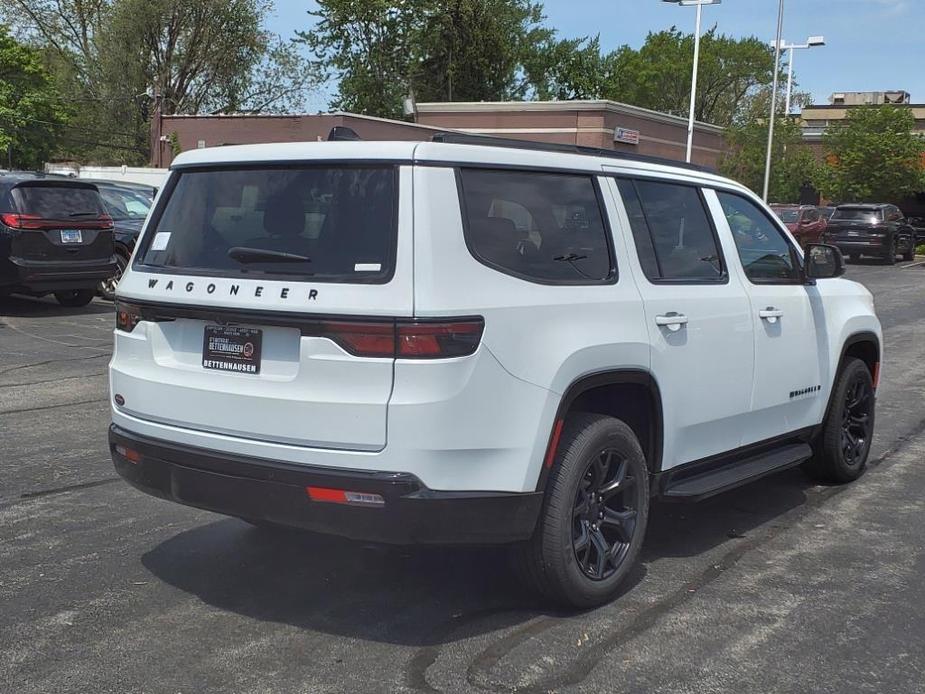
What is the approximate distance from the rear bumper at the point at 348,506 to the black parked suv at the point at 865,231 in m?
27.5

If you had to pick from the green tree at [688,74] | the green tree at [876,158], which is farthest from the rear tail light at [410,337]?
the green tree at [688,74]

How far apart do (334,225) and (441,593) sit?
1677 mm

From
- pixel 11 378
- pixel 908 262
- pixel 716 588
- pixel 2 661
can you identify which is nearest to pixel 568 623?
pixel 716 588

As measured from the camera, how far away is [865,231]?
29.5 m

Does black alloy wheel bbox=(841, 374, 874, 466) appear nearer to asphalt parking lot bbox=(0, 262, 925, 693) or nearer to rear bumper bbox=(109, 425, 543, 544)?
asphalt parking lot bbox=(0, 262, 925, 693)

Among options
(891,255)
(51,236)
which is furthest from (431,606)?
(891,255)

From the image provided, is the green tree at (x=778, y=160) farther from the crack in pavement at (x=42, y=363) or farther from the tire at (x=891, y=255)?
the crack in pavement at (x=42, y=363)

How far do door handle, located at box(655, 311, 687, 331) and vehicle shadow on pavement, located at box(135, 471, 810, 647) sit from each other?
115 centimetres

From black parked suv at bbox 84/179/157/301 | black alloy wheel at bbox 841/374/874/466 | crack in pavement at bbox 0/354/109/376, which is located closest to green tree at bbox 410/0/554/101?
black parked suv at bbox 84/179/157/301

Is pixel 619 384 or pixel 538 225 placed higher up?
pixel 538 225

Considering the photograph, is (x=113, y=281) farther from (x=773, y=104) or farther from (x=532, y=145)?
(x=773, y=104)

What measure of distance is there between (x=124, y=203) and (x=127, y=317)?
1361 cm

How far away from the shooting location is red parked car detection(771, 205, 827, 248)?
27.8 m

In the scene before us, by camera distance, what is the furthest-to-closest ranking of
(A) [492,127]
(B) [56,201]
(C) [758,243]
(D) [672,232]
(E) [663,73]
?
1. (E) [663,73]
2. (A) [492,127]
3. (B) [56,201]
4. (C) [758,243]
5. (D) [672,232]
